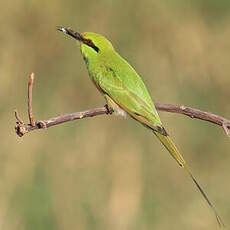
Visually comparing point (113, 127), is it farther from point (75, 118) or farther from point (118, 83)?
point (75, 118)

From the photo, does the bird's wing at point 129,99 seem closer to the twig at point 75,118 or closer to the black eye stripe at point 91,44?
the black eye stripe at point 91,44

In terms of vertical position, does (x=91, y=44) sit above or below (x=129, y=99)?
above

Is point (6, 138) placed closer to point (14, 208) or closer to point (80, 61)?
point (14, 208)

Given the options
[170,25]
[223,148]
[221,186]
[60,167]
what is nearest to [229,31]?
[170,25]

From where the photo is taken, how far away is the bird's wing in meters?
2.24

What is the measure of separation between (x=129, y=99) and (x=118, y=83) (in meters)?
0.08

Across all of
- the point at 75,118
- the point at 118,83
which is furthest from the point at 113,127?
the point at 75,118

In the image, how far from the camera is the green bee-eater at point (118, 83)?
224 cm

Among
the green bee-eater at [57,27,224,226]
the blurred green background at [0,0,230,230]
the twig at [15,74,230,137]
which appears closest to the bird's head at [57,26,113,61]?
the green bee-eater at [57,27,224,226]

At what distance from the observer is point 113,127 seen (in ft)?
11.8

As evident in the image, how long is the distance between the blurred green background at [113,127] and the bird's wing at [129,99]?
837 millimetres

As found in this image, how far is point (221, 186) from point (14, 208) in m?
0.92

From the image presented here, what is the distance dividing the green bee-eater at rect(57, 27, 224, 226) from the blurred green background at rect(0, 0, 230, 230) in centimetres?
83

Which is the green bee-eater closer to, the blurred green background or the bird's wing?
the bird's wing
